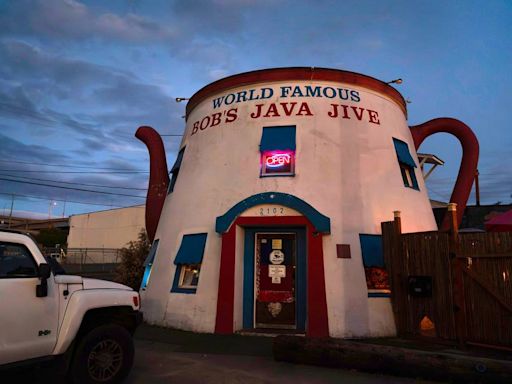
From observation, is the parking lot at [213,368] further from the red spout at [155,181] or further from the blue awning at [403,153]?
the blue awning at [403,153]

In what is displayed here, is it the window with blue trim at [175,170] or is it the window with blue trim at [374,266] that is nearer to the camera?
the window with blue trim at [374,266]

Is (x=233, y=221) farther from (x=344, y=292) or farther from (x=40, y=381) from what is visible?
(x=40, y=381)

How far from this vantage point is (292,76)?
454 inches

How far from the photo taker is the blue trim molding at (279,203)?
9.84 m

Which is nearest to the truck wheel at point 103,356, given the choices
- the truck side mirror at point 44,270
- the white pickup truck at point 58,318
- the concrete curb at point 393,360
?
the white pickup truck at point 58,318

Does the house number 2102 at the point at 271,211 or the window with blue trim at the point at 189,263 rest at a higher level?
the house number 2102 at the point at 271,211

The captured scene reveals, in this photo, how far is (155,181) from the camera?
552 inches

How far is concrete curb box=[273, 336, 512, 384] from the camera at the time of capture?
19.8 feet

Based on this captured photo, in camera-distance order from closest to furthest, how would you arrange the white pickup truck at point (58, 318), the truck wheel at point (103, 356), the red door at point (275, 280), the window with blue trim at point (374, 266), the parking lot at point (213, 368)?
the white pickup truck at point (58, 318), the truck wheel at point (103, 356), the parking lot at point (213, 368), the window with blue trim at point (374, 266), the red door at point (275, 280)

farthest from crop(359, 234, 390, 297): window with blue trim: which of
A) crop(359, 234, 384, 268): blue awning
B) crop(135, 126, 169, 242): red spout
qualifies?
crop(135, 126, 169, 242): red spout

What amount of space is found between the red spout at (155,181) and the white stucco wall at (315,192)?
1.71 meters

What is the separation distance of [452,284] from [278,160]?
4811 mm

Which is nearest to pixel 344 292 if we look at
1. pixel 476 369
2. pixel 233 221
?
pixel 233 221

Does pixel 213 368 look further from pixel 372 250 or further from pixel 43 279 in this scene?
pixel 372 250
